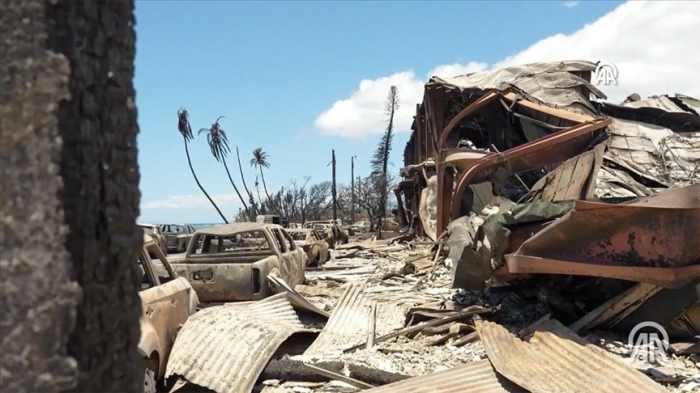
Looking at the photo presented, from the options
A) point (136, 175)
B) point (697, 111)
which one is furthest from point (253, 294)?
point (697, 111)

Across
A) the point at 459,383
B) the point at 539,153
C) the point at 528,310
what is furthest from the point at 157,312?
the point at 539,153

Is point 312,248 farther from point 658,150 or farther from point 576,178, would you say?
point 576,178

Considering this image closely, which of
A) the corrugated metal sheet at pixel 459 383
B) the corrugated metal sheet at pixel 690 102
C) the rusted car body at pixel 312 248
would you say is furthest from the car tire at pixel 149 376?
the corrugated metal sheet at pixel 690 102

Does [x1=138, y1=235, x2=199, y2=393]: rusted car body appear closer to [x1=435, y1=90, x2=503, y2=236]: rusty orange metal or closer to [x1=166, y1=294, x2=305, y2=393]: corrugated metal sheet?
[x1=166, y1=294, x2=305, y2=393]: corrugated metal sheet

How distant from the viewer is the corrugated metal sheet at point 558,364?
4.97 m

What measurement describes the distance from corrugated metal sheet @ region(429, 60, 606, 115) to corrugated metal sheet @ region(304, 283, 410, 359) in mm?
6678

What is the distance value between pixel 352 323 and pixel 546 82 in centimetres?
1053

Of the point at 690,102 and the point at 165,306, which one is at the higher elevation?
the point at 690,102

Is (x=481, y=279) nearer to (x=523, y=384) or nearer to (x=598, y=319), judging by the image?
(x=598, y=319)

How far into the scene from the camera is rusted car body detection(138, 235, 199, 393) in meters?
4.87

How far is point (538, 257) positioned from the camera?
6621 mm

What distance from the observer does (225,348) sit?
5.82 m

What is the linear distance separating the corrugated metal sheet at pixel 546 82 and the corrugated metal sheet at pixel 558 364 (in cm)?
850

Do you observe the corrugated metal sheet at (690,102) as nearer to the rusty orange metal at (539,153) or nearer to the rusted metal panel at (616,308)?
the rusty orange metal at (539,153)
